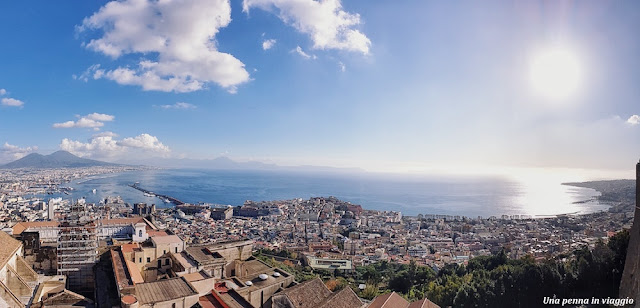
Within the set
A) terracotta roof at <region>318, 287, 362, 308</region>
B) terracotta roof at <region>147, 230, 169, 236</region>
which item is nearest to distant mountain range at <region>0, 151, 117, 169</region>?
terracotta roof at <region>147, 230, 169, 236</region>

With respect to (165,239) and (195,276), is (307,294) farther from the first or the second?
(165,239)

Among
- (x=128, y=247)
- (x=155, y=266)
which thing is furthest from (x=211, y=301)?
(x=128, y=247)

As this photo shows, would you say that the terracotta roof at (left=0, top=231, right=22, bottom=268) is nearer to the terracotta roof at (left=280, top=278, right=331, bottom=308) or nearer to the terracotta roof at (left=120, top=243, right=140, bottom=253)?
the terracotta roof at (left=120, top=243, right=140, bottom=253)

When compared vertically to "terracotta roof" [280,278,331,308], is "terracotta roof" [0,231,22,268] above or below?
above

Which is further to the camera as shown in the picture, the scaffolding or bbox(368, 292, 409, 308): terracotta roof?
the scaffolding

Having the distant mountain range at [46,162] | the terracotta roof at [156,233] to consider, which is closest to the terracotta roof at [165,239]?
the terracotta roof at [156,233]

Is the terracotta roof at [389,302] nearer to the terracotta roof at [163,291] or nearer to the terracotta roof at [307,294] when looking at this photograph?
the terracotta roof at [307,294]

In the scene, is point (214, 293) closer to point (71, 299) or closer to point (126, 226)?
point (71, 299)

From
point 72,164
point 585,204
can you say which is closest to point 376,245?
point 585,204
